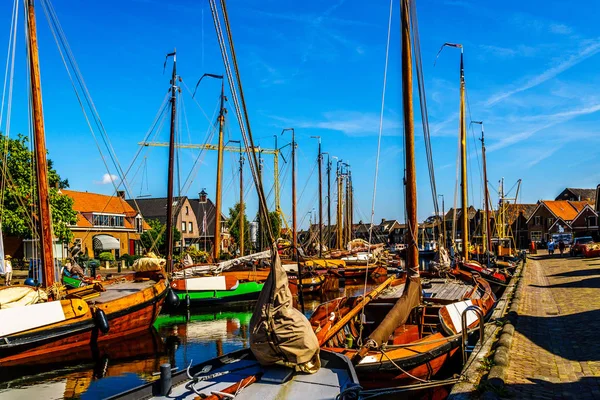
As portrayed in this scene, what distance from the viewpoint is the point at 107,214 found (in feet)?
186

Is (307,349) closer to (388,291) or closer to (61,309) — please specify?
(388,291)

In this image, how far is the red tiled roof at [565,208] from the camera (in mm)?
83438

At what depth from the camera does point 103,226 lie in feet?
183

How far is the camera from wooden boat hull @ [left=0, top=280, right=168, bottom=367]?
15406mm

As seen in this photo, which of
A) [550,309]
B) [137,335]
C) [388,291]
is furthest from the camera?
[137,335]

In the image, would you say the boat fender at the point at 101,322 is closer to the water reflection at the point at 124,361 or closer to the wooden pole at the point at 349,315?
the water reflection at the point at 124,361

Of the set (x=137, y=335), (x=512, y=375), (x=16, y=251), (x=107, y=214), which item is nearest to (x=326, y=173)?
(x=107, y=214)

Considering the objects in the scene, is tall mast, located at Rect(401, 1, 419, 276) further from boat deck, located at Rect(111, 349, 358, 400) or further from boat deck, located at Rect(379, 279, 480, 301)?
boat deck, located at Rect(111, 349, 358, 400)

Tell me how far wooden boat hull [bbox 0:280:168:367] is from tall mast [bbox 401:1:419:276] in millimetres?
11345

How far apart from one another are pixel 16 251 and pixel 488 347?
46.7 m

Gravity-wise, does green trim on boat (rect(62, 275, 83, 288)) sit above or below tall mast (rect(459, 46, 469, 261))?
below

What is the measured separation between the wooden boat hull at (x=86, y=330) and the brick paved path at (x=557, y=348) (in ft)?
44.6

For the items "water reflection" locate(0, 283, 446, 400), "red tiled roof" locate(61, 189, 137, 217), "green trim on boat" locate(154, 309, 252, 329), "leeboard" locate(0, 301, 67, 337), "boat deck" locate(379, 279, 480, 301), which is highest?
"red tiled roof" locate(61, 189, 137, 217)

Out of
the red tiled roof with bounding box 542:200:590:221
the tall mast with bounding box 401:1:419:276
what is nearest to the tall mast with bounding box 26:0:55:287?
the tall mast with bounding box 401:1:419:276
